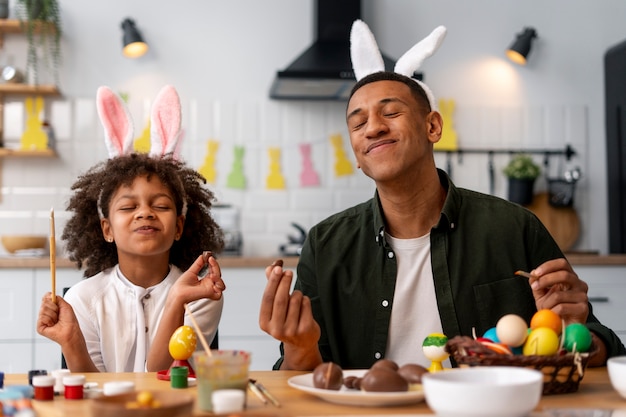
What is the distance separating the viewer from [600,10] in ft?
15.9

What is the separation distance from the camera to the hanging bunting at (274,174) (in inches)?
181

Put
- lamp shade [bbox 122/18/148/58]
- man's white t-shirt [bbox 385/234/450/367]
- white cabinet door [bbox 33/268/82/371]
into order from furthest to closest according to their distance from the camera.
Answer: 1. lamp shade [bbox 122/18/148/58]
2. white cabinet door [bbox 33/268/82/371]
3. man's white t-shirt [bbox 385/234/450/367]

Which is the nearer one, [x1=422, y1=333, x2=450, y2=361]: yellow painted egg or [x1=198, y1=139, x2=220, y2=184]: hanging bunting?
[x1=422, y1=333, x2=450, y2=361]: yellow painted egg

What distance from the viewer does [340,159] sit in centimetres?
463

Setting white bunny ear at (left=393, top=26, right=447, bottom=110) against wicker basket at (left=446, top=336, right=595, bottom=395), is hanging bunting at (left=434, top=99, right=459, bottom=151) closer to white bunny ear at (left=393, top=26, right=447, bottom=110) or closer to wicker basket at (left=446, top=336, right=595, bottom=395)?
white bunny ear at (left=393, top=26, right=447, bottom=110)

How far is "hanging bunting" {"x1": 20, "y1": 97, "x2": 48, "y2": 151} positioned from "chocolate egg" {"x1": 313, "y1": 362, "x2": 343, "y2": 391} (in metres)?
3.36

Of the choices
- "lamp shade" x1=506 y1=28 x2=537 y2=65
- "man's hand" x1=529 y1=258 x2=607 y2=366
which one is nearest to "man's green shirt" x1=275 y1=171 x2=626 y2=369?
"man's hand" x1=529 y1=258 x2=607 y2=366

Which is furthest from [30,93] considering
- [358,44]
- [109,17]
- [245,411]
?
[245,411]

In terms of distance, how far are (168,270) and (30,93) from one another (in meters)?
2.48

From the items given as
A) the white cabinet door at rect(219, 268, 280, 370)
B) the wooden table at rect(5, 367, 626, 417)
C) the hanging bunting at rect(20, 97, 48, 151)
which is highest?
the hanging bunting at rect(20, 97, 48, 151)

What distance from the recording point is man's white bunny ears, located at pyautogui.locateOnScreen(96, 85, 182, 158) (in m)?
2.31

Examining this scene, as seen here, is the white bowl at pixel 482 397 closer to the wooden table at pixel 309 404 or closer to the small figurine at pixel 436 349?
the wooden table at pixel 309 404

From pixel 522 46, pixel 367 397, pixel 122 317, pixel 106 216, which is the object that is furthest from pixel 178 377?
pixel 522 46

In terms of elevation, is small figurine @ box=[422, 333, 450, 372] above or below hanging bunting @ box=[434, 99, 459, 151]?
below
